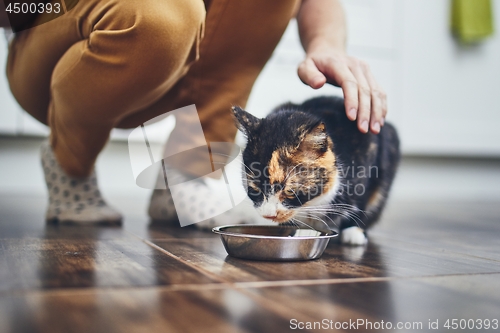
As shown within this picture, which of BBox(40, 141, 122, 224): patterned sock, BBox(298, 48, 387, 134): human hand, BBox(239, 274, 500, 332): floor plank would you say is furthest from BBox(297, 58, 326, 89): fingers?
BBox(40, 141, 122, 224): patterned sock

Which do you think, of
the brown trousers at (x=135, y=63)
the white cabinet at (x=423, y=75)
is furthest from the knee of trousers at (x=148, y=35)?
the white cabinet at (x=423, y=75)

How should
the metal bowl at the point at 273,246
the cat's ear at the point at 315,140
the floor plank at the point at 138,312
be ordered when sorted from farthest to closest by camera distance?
the cat's ear at the point at 315,140 → the metal bowl at the point at 273,246 → the floor plank at the point at 138,312

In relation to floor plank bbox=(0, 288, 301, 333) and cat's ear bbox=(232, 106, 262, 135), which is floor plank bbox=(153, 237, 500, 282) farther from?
cat's ear bbox=(232, 106, 262, 135)

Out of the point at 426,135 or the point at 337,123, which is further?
the point at 426,135

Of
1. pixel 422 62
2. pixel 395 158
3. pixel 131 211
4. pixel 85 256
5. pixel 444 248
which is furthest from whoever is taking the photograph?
pixel 422 62

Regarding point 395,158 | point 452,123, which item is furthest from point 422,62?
point 395,158

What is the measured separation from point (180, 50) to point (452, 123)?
219cm

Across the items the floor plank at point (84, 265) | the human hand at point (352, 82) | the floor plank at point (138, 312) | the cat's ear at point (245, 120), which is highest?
the human hand at point (352, 82)

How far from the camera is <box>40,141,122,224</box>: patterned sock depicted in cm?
121

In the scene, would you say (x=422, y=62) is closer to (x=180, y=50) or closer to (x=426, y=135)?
(x=426, y=135)

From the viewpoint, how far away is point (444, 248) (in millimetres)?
984

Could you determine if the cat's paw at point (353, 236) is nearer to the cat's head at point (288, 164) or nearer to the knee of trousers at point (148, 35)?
the cat's head at point (288, 164)

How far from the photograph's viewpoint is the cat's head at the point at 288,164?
922mm

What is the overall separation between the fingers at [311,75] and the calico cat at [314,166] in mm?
69
